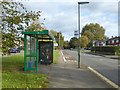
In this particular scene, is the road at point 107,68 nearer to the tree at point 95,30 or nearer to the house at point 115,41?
the house at point 115,41

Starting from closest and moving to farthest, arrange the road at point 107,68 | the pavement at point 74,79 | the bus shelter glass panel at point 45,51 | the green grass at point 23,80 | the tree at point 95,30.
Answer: the green grass at point 23,80 → the pavement at point 74,79 → the road at point 107,68 → the bus shelter glass panel at point 45,51 → the tree at point 95,30

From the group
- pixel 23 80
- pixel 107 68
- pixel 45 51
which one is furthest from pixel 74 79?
pixel 45 51

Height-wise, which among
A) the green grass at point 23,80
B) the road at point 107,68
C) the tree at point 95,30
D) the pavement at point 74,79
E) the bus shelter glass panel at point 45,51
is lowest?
the road at point 107,68

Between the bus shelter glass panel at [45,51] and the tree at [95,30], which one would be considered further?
the tree at [95,30]

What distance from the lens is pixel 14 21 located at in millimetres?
7688

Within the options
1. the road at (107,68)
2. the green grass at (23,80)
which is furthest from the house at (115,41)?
the green grass at (23,80)

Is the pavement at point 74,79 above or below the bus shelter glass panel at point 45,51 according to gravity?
below

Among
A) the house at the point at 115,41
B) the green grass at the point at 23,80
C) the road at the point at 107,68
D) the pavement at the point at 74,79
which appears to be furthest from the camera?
the house at the point at 115,41

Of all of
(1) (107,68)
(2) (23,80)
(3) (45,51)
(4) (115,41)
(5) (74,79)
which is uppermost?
(4) (115,41)

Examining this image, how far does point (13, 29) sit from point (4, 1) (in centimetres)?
158

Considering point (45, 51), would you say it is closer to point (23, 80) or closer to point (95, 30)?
point (23, 80)

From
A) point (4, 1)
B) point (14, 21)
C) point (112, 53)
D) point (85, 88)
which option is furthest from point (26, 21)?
point (112, 53)

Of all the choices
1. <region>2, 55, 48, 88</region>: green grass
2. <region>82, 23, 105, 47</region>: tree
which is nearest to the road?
<region>2, 55, 48, 88</region>: green grass

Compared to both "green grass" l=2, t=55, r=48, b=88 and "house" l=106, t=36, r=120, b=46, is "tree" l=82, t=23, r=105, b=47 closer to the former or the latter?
"house" l=106, t=36, r=120, b=46
